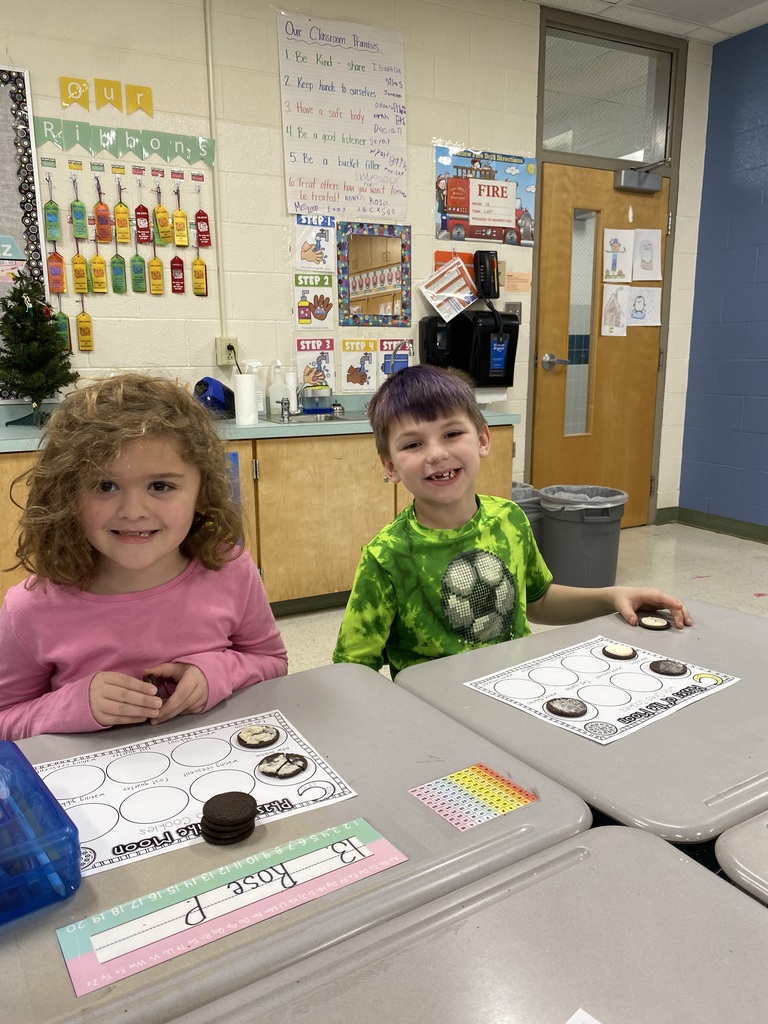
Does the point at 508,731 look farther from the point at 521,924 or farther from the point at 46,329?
the point at 46,329

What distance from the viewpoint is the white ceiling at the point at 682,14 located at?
3836 millimetres

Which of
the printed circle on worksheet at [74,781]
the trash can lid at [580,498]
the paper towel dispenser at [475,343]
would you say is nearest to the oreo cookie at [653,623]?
the printed circle on worksheet at [74,781]

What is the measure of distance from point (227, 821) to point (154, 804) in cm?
10

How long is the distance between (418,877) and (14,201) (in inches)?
120

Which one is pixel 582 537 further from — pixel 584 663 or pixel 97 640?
pixel 97 640

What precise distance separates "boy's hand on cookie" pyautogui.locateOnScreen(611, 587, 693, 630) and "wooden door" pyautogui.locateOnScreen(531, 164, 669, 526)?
10.2 ft

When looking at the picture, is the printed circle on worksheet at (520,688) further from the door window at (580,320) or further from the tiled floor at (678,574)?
the door window at (580,320)

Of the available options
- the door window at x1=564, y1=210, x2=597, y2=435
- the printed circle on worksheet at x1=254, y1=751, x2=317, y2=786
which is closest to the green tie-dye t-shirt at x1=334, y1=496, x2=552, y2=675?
the printed circle on worksheet at x1=254, y1=751, x2=317, y2=786

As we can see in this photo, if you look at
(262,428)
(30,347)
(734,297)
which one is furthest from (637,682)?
(734,297)

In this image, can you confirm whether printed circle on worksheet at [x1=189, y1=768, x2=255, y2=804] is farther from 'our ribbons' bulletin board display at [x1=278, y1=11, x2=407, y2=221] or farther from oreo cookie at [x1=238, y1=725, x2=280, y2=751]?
'our ribbons' bulletin board display at [x1=278, y1=11, x2=407, y2=221]

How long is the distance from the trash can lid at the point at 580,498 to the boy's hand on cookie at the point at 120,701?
2794 mm

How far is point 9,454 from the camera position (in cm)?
248

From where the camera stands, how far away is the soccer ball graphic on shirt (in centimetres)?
132

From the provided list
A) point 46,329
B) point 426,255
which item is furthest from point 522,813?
point 426,255
